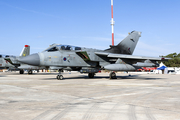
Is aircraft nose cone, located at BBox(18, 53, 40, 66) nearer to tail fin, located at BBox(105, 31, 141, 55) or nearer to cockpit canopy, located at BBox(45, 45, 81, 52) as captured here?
cockpit canopy, located at BBox(45, 45, 81, 52)

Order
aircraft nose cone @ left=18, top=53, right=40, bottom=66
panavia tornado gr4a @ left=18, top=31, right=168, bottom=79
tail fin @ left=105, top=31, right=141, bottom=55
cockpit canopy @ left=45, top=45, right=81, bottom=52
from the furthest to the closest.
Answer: tail fin @ left=105, top=31, right=141, bottom=55 → cockpit canopy @ left=45, top=45, right=81, bottom=52 → panavia tornado gr4a @ left=18, top=31, right=168, bottom=79 → aircraft nose cone @ left=18, top=53, right=40, bottom=66

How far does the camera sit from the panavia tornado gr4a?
53.8 feet

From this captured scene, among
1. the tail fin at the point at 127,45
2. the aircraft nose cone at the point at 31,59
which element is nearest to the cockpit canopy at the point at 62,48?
the aircraft nose cone at the point at 31,59

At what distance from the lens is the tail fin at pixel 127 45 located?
21969 mm

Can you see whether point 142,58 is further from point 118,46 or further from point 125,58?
point 118,46

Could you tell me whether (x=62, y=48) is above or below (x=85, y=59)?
above

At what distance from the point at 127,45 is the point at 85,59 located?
6647mm

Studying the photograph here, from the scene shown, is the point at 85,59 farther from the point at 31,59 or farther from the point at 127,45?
the point at 127,45

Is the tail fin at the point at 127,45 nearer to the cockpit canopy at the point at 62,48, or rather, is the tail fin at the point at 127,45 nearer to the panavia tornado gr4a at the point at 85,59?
the panavia tornado gr4a at the point at 85,59

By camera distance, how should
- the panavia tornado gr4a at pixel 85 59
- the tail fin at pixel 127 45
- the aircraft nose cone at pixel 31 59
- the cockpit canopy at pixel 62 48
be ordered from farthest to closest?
the tail fin at pixel 127 45
the cockpit canopy at pixel 62 48
the panavia tornado gr4a at pixel 85 59
the aircraft nose cone at pixel 31 59

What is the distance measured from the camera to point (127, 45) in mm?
22375

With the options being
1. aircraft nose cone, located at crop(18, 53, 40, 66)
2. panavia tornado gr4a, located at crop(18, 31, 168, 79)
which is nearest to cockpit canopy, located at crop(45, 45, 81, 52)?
panavia tornado gr4a, located at crop(18, 31, 168, 79)

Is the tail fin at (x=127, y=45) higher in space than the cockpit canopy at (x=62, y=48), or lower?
higher

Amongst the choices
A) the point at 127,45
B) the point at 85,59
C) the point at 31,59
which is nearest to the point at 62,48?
the point at 85,59
